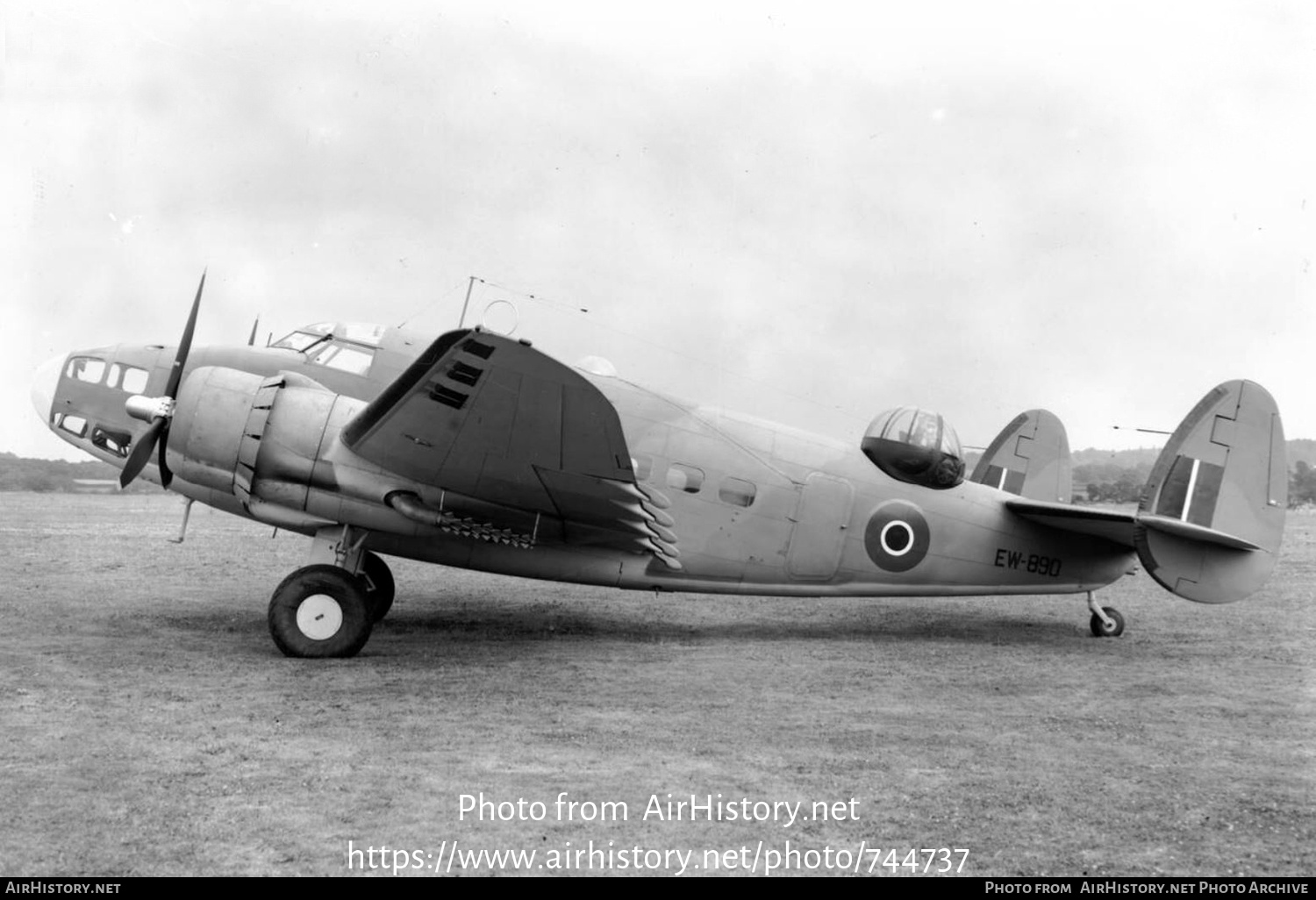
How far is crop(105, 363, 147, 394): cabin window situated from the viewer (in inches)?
329

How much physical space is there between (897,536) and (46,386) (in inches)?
300

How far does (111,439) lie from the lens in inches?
328

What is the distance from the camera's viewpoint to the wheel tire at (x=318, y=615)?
736 centimetres

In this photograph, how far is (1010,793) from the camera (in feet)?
15.2

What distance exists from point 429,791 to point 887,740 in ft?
8.55

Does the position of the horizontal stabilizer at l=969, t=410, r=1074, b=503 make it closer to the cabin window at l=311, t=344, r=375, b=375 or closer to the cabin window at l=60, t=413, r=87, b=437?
the cabin window at l=311, t=344, r=375, b=375

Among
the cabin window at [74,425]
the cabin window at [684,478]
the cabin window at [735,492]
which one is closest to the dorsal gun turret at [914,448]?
the cabin window at [735,492]

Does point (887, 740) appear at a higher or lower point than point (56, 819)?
higher

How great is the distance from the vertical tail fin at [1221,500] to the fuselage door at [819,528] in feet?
8.63

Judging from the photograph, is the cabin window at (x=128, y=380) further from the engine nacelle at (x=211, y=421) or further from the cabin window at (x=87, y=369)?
the engine nacelle at (x=211, y=421)

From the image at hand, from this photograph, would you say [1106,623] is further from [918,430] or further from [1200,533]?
[918,430]
